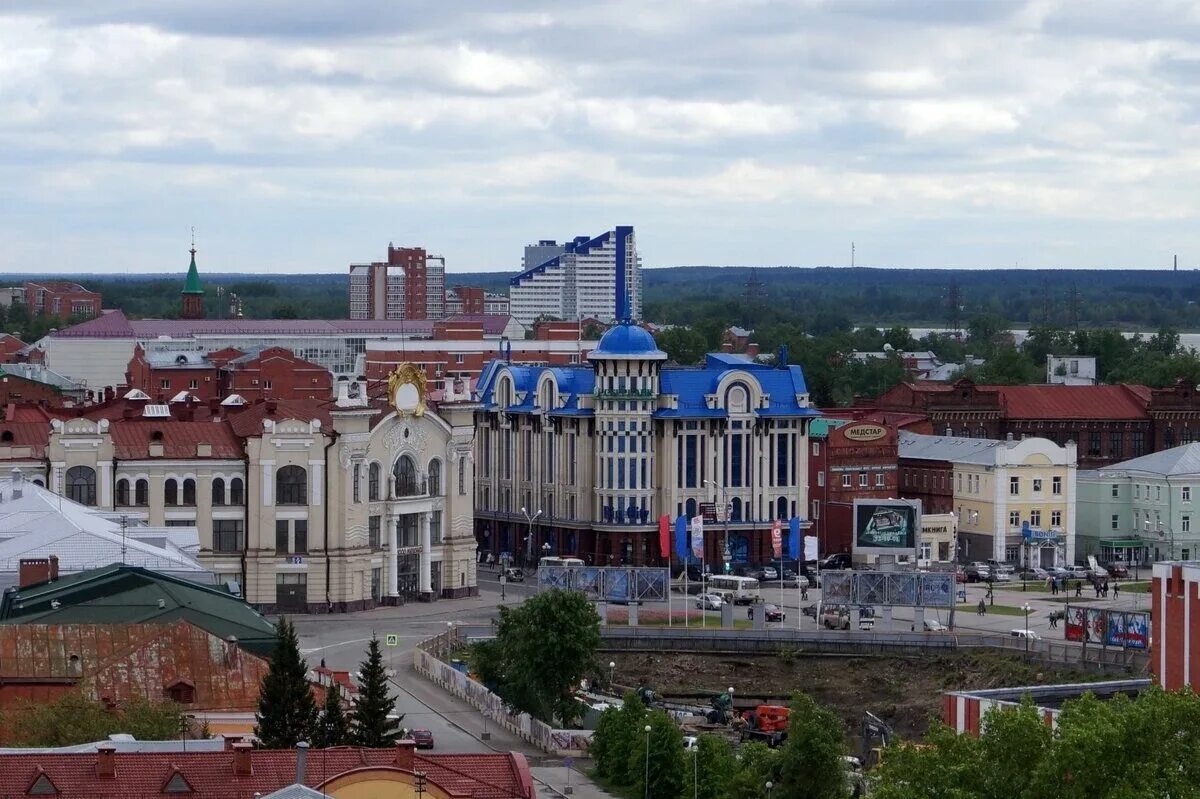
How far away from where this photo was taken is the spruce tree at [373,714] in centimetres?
6033

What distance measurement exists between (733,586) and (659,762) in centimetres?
4294

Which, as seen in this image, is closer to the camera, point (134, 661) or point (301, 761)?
point (301, 761)

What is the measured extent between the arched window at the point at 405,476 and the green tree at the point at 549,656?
20510 mm

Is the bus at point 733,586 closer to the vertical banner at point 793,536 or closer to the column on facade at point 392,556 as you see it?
the vertical banner at point 793,536

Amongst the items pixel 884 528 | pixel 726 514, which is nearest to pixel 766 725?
pixel 726 514

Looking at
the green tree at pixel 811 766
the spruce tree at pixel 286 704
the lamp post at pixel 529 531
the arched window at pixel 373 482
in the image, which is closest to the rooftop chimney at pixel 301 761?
the spruce tree at pixel 286 704

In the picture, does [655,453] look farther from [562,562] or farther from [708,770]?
[708,770]

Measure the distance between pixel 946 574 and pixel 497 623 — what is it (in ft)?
66.1

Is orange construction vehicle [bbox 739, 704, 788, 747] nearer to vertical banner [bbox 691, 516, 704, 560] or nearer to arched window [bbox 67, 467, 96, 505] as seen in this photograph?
vertical banner [bbox 691, 516, 704, 560]

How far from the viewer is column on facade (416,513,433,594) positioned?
103m

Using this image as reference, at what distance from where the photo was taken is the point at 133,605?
67.1 m

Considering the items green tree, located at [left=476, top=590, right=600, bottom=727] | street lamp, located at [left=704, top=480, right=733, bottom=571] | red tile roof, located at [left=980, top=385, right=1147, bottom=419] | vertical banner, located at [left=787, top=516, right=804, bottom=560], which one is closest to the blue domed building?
street lamp, located at [left=704, top=480, right=733, bottom=571]

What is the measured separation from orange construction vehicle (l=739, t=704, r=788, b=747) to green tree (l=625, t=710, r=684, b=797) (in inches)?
487

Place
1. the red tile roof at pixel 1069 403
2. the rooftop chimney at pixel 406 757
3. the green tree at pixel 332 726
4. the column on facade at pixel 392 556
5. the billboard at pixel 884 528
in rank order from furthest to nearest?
the red tile roof at pixel 1069 403 < the billboard at pixel 884 528 < the column on facade at pixel 392 556 < the green tree at pixel 332 726 < the rooftop chimney at pixel 406 757
